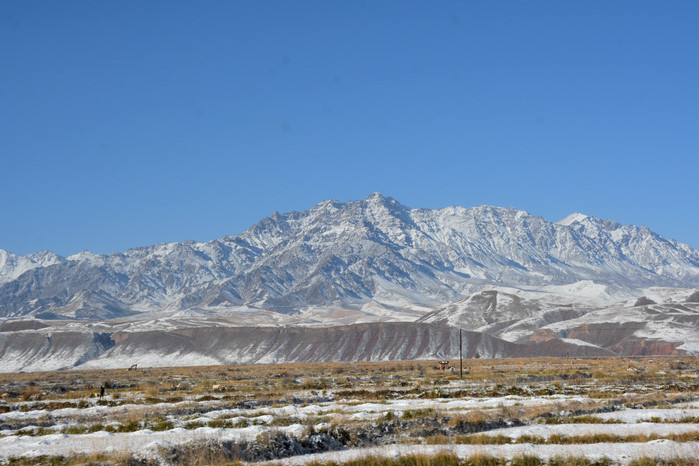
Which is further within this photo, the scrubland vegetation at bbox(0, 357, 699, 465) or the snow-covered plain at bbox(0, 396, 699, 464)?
the snow-covered plain at bbox(0, 396, 699, 464)

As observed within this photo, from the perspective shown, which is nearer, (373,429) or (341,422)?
(373,429)

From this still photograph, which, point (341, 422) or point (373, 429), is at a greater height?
point (341, 422)

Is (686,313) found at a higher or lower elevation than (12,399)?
higher

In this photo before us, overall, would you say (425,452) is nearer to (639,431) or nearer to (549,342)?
(639,431)

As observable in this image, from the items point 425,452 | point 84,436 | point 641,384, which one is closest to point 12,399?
point 84,436

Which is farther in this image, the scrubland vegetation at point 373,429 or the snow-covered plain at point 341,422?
the snow-covered plain at point 341,422

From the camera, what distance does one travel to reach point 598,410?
30562mm

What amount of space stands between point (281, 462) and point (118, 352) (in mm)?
164473

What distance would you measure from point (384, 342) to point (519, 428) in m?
131

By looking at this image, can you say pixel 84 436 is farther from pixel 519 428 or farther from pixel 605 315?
pixel 605 315

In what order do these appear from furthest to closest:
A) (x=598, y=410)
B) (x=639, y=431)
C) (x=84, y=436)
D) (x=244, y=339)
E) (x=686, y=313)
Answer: (x=244, y=339) < (x=686, y=313) < (x=598, y=410) < (x=84, y=436) < (x=639, y=431)

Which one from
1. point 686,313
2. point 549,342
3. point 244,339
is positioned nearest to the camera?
point 549,342

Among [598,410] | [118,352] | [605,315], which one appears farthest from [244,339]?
[598,410]

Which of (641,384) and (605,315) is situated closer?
(641,384)
